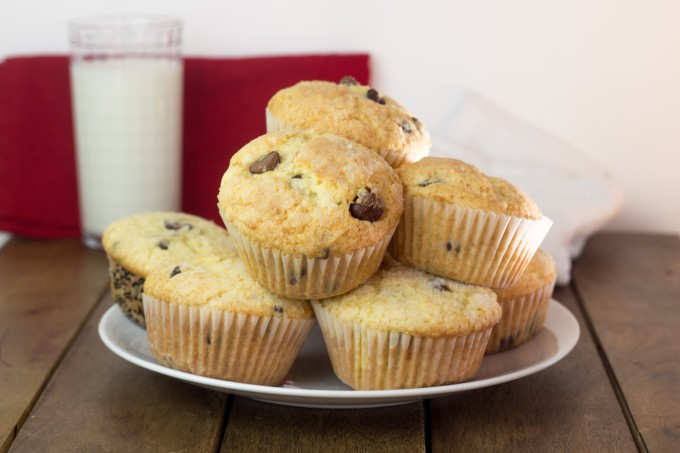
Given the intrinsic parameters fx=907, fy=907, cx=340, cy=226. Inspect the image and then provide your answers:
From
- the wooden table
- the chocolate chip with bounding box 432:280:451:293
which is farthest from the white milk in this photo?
the chocolate chip with bounding box 432:280:451:293

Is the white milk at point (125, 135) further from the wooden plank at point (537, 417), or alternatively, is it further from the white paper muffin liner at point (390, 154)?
the wooden plank at point (537, 417)

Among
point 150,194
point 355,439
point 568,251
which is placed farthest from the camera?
point 150,194

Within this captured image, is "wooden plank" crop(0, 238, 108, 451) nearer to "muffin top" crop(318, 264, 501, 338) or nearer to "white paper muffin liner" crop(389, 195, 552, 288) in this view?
"muffin top" crop(318, 264, 501, 338)

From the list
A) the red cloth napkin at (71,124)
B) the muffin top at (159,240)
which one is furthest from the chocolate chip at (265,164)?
the red cloth napkin at (71,124)

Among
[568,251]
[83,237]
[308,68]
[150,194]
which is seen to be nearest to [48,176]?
[83,237]

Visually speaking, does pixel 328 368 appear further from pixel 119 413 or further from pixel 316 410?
pixel 119 413

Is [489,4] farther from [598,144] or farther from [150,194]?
[150,194]

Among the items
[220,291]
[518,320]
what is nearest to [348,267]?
[220,291]
